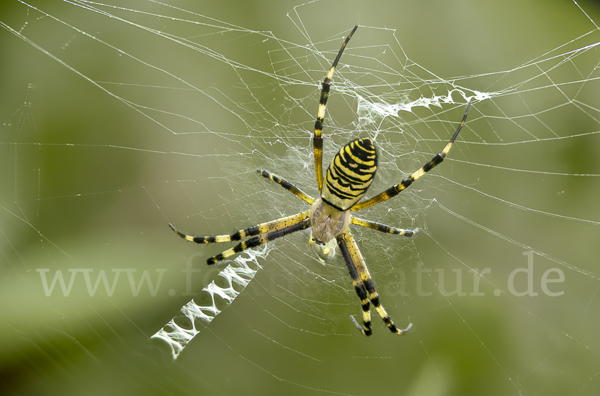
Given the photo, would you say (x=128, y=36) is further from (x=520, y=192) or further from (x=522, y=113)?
(x=520, y=192)

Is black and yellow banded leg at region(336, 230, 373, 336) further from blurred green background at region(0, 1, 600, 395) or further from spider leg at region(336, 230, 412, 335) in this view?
blurred green background at region(0, 1, 600, 395)

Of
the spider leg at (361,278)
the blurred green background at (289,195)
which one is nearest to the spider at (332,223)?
the spider leg at (361,278)

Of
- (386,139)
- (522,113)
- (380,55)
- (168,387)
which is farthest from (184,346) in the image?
(522,113)

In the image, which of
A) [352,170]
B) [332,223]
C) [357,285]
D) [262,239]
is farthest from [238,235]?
[352,170]

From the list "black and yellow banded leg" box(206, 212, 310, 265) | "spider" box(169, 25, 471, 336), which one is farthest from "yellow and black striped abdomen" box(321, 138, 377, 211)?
"black and yellow banded leg" box(206, 212, 310, 265)

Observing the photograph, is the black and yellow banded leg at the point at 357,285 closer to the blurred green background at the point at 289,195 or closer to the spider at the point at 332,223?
the spider at the point at 332,223
